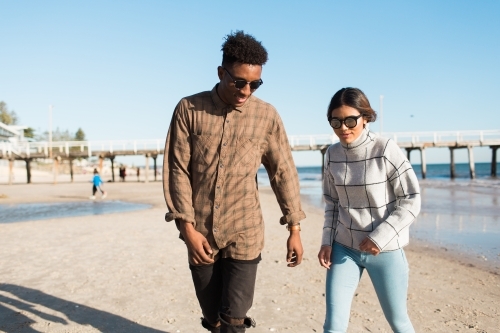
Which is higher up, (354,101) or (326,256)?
(354,101)

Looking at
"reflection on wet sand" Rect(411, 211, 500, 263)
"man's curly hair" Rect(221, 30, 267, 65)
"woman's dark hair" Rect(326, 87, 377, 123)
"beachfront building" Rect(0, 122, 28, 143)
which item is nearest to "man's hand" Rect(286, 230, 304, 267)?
"woman's dark hair" Rect(326, 87, 377, 123)

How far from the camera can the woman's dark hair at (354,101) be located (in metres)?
2.39

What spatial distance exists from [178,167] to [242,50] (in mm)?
680

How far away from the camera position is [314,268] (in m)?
5.68

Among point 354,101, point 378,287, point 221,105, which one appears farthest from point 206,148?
point 378,287

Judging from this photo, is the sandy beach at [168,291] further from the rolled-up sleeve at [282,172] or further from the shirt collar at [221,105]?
the shirt collar at [221,105]

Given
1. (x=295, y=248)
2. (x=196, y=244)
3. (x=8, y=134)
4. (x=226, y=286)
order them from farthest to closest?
(x=8, y=134) → (x=295, y=248) → (x=226, y=286) → (x=196, y=244)

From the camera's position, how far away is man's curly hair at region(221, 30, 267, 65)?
7.34 ft

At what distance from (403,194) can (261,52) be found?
1043 millimetres

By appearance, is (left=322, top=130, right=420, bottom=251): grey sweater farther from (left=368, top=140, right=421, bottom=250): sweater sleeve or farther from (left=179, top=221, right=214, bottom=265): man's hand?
(left=179, top=221, right=214, bottom=265): man's hand

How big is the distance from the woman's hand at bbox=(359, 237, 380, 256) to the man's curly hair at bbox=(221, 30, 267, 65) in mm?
1065

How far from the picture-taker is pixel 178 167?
2322 millimetres

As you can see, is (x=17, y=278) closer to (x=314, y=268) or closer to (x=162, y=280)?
(x=162, y=280)

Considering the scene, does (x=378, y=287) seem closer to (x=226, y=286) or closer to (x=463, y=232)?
(x=226, y=286)
